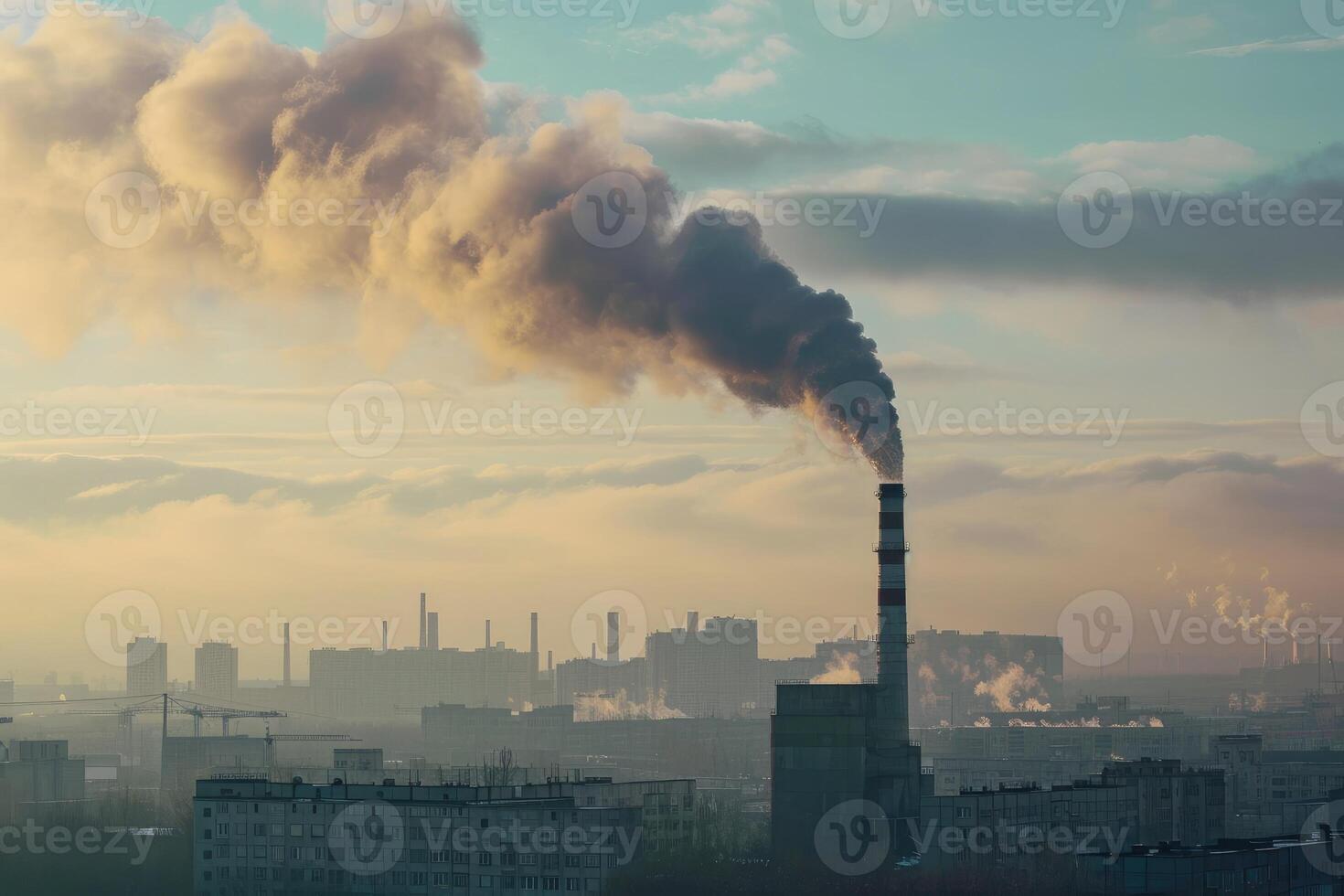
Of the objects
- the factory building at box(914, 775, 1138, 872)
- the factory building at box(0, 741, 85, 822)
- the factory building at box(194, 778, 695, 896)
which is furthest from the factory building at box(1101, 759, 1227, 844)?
the factory building at box(0, 741, 85, 822)

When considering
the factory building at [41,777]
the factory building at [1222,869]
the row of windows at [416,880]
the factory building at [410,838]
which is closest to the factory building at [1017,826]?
the factory building at [1222,869]

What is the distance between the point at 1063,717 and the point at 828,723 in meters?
136

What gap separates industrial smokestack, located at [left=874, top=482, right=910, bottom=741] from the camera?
2628 inches

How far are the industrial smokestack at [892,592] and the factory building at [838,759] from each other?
4.5 inches

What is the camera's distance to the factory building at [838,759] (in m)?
62.5

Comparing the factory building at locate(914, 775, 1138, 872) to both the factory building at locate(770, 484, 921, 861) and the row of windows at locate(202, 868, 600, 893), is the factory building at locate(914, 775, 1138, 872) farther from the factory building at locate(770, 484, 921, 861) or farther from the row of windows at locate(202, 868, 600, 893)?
the row of windows at locate(202, 868, 600, 893)

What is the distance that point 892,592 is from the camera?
6725 centimetres

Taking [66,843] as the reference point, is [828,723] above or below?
above

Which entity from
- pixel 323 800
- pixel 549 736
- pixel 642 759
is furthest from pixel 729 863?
pixel 549 736

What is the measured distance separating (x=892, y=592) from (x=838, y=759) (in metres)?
7.28

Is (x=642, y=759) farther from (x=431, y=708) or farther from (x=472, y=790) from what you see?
(x=472, y=790)

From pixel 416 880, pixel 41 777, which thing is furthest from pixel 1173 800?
pixel 41 777

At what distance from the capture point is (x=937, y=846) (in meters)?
63.3

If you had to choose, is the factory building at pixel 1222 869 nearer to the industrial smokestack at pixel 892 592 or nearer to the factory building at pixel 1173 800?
the industrial smokestack at pixel 892 592
